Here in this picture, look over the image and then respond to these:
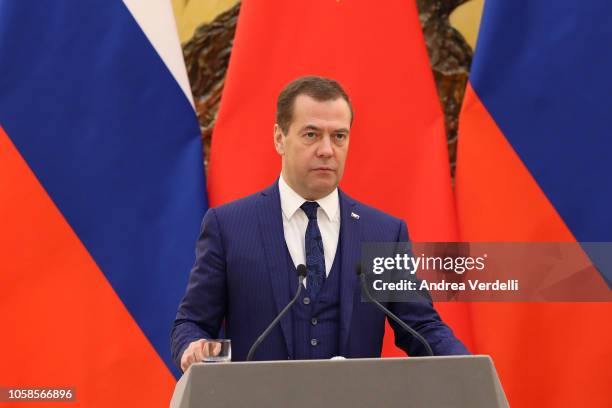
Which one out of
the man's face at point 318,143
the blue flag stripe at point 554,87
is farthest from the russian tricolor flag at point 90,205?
the blue flag stripe at point 554,87

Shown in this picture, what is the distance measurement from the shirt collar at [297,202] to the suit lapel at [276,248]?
17 millimetres

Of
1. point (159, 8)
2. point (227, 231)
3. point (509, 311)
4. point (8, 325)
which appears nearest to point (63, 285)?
point (8, 325)

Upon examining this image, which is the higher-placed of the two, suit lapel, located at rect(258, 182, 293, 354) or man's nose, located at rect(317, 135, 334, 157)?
man's nose, located at rect(317, 135, 334, 157)

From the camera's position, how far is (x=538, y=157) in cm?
270

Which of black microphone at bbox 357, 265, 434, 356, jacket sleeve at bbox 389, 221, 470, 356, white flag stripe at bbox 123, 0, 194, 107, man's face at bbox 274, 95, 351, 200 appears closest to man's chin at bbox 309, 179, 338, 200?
man's face at bbox 274, 95, 351, 200

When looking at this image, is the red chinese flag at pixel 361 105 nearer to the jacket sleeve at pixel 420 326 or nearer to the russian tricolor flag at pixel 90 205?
the russian tricolor flag at pixel 90 205

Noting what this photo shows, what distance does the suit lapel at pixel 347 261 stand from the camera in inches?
80.5

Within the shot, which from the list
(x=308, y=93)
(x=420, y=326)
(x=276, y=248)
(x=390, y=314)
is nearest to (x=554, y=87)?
(x=308, y=93)

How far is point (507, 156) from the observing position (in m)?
2.70

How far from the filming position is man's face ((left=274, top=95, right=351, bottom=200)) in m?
2.12

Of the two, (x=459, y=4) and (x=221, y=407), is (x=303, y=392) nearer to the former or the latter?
(x=221, y=407)

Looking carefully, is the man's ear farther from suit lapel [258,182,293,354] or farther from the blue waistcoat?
the blue waistcoat

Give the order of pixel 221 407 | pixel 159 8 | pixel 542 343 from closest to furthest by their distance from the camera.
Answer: pixel 221 407, pixel 542 343, pixel 159 8

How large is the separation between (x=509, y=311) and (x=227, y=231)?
3.48 feet
